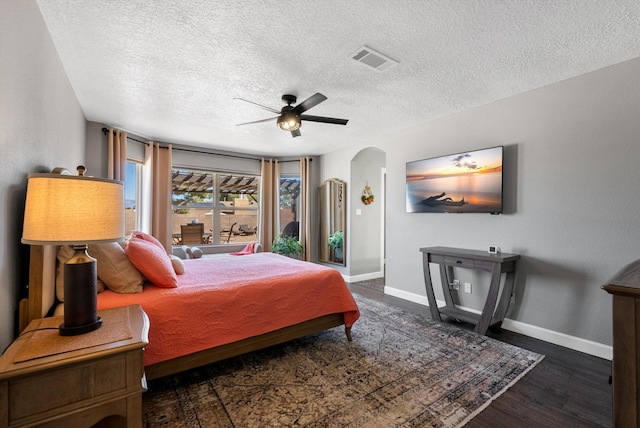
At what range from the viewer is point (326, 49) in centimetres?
215

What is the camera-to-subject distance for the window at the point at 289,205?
594cm

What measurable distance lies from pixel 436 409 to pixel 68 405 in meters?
1.87

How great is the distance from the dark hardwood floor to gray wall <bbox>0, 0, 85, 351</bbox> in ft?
8.25

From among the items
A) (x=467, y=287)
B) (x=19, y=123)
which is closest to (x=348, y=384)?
(x=467, y=287)

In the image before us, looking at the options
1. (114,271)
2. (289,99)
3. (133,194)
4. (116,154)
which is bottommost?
(114,271)

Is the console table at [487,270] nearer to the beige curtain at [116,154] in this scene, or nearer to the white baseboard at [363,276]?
the white baseboard at [363,276]

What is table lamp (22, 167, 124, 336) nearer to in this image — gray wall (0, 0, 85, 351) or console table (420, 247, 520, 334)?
gray wall (0, 0, 85, 351)

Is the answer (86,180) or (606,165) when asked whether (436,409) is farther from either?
(606,165)

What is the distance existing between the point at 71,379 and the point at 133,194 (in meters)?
4.22

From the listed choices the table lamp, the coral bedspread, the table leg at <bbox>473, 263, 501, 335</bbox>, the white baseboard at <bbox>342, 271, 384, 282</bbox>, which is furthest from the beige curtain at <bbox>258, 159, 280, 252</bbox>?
the table lamp

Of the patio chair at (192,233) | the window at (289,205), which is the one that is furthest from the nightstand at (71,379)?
the window at (289,205)

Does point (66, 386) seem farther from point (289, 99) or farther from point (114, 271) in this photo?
point (289, 99)

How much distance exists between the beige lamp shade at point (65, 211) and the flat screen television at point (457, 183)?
11.0 feet

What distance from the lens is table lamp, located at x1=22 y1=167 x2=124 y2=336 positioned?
116 cm
